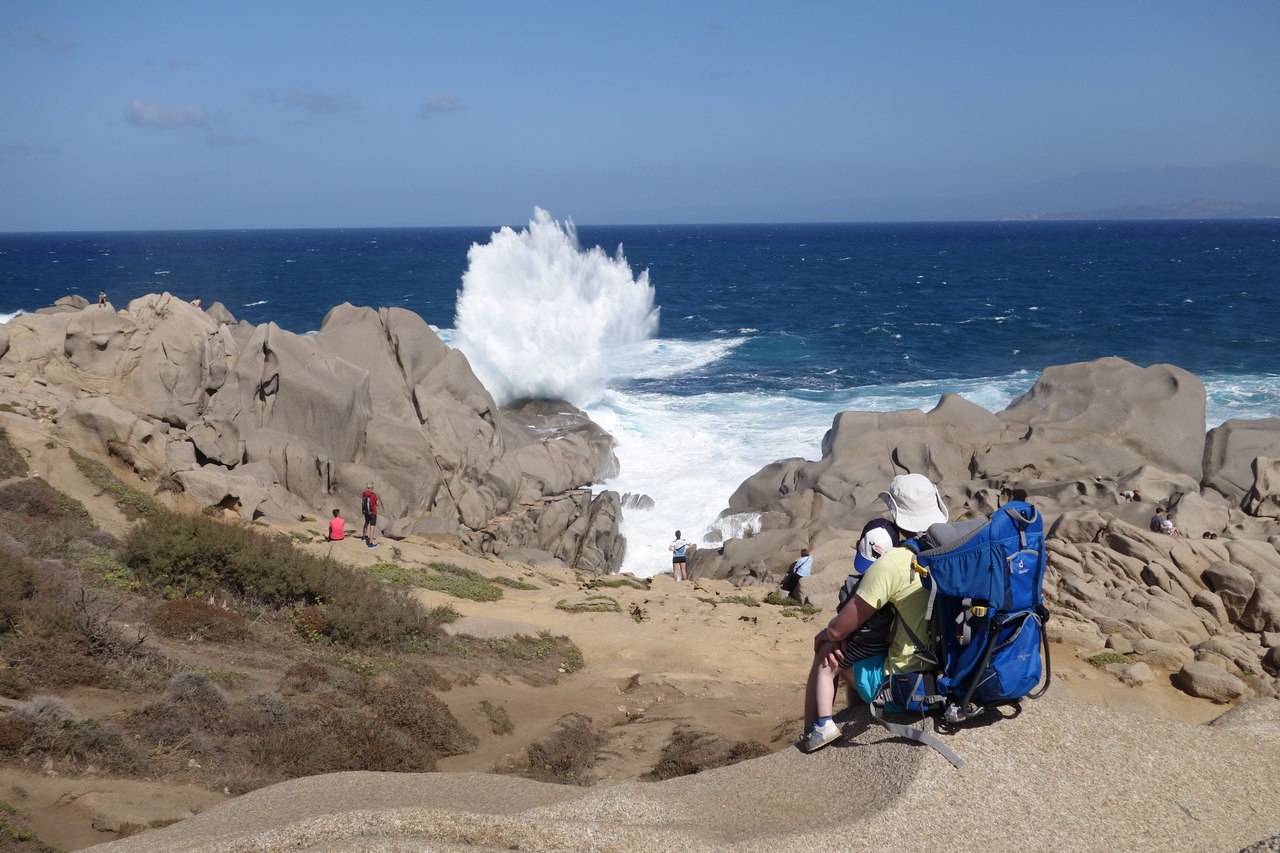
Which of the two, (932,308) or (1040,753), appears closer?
(1040,753)

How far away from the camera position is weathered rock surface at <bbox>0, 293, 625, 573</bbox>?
74.3 feet

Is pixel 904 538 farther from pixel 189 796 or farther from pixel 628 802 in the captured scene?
pixel 189 796

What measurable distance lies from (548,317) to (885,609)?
41712mm

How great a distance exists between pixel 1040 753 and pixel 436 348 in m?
26.1

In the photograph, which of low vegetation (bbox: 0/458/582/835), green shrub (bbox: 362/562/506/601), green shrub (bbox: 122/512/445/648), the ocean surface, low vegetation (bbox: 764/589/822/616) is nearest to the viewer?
low vegetation (bbox: 0/458/582/835)

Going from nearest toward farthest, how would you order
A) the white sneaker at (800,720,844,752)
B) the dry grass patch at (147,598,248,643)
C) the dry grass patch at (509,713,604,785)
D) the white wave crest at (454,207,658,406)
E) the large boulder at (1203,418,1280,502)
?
the white sneaker at (800,720,844,752) → the dry grass patch at (509,713,604,785) → the dry grass patch at (147,598,248,643) → the large boulder at (1203,418,1280,502) → the white wave crest at (454,207,658,406)

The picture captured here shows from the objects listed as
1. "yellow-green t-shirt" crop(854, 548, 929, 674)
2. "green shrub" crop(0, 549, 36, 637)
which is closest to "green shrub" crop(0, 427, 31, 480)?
"green shrub" crop(0, 549, 36, 637)

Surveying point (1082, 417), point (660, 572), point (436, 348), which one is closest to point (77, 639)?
point (660, 572)

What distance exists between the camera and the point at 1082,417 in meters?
28.8

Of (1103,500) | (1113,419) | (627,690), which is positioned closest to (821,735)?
(627,690)

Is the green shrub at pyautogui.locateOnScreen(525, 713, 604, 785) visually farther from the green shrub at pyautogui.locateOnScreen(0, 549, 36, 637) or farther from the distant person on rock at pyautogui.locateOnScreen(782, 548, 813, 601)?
the distant person on rock at pyautogui.locateOnScreen(782, 548, 813, 601)

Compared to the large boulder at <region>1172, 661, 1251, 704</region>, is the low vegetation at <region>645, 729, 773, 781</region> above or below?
above

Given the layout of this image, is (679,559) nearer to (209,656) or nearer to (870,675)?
(209,656)

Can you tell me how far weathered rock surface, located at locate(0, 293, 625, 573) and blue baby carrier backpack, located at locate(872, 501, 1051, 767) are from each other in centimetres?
1652
